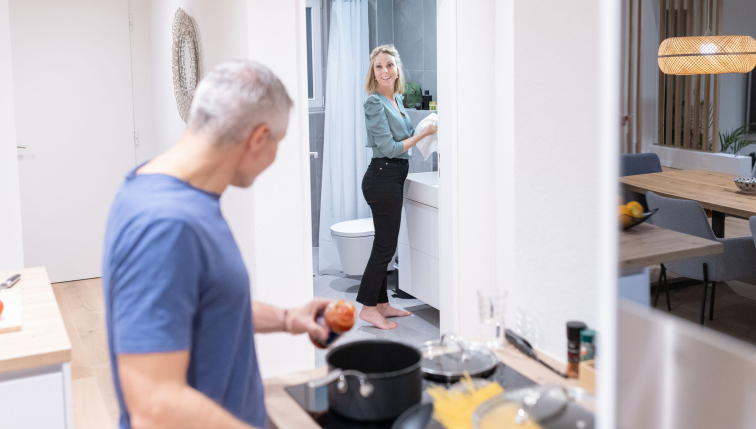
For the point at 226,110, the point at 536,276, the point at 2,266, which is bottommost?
the point at 2,266

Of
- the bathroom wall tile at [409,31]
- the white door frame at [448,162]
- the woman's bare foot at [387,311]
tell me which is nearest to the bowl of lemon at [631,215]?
the white door frame at [448,162]

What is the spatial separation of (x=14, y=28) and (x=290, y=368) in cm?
339

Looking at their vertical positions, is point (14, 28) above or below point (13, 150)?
above

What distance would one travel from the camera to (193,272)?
1005 millimetres

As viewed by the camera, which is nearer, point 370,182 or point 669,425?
point 669,425

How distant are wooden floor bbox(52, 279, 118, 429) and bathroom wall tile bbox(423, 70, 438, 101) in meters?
2.60

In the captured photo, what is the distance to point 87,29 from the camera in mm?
5070

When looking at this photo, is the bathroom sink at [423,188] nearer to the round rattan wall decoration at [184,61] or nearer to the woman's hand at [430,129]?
the woman's hand at [430,129]

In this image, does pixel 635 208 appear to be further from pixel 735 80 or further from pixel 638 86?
pixel 735 80

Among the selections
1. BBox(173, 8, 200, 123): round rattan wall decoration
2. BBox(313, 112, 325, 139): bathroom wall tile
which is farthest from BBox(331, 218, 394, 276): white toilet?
BBox(173, 8, 200, 123): round rattan wall decoration

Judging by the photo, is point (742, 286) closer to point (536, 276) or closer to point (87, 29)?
point (536, 276)

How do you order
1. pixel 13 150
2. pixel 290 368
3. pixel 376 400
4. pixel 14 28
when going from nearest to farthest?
pixel 376 400 → pixel 290 368 → pixel 13 150 → pixel 14 28

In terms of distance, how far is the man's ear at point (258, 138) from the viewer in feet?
3.63

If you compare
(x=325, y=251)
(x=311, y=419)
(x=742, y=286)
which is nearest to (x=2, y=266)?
(x=325, y=251)
